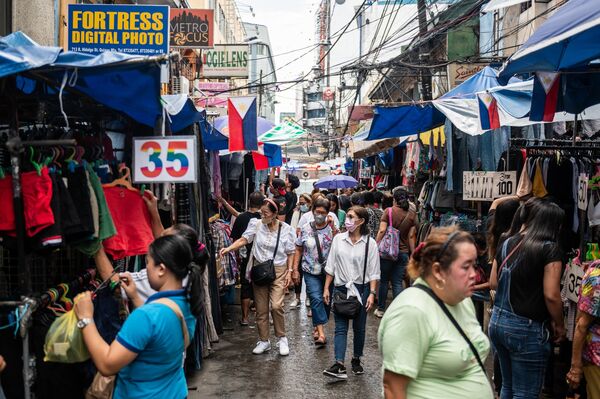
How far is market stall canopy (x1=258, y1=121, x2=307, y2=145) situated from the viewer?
12.3 metres

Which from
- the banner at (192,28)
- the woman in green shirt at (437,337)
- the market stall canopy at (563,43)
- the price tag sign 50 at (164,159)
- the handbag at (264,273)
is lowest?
the handbag at (264,273)

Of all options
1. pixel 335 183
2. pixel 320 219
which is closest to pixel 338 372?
pixel 320 219

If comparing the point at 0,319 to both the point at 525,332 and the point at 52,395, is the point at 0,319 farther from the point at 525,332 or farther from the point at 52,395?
the point at 525,332

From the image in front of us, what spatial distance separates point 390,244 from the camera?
1016 centimetres

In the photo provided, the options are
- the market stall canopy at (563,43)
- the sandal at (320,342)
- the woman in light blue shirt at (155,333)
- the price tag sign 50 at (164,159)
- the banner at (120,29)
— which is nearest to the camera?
the woman in light blue shirt at (155,333)

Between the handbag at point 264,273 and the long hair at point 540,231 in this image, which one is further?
the handbag at point 264,273

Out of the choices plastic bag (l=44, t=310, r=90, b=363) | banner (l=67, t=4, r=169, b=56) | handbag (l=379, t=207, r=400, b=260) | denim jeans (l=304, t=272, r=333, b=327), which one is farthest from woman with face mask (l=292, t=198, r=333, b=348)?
plastic bag (l=44, t=310, r=90, b=363)

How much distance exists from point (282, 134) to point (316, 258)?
446cm

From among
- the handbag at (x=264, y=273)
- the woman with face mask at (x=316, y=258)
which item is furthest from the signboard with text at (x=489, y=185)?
the handbag at (x=264, y=273)

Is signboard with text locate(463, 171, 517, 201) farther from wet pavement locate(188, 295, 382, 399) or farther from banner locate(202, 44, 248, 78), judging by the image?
banner locate(202, 44, 248, 78)

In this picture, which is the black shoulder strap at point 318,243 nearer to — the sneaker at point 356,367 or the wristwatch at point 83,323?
the sneaker at point 356,367

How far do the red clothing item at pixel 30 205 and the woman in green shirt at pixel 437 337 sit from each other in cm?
236

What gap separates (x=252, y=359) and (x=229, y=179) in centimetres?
573

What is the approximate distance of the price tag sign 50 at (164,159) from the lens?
18.9 feet
